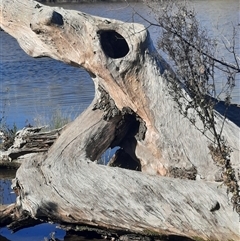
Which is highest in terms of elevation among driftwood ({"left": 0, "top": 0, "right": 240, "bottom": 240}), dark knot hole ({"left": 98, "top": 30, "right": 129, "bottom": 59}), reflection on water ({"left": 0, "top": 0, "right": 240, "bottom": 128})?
dark knot hole ({"left": 98, "top": 30, "right": 129, "bottom": 59})

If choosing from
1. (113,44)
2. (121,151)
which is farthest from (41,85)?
(113,44)

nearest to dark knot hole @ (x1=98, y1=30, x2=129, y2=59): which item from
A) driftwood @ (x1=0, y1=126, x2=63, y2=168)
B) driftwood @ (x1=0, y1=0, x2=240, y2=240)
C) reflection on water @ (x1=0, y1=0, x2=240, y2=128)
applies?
driftwood @ (x1=0, y1=0, x2=240, y2=240)

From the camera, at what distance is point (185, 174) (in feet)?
23.7

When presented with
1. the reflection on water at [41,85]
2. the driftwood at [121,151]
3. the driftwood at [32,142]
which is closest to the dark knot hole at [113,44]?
the driftwood at [121,151]

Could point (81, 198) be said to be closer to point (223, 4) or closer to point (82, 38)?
point (82, 38)

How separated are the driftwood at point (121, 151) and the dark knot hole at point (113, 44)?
1 centimetres

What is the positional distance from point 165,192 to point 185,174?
746 millimetres

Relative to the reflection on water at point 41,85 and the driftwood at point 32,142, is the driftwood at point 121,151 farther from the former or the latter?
the reflection on water at point 41,85

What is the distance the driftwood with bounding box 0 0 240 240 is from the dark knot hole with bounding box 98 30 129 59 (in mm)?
11

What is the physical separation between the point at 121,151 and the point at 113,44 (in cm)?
140

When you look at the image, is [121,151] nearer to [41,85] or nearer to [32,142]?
[32,142]

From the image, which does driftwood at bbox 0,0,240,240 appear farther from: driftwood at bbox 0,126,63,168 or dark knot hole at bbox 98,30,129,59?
driftwood at bbox 0,126,63,168

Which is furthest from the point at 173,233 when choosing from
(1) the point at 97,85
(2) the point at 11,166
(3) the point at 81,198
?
(2) the point at 11,166

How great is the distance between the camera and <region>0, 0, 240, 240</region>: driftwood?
21.0 ft
